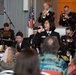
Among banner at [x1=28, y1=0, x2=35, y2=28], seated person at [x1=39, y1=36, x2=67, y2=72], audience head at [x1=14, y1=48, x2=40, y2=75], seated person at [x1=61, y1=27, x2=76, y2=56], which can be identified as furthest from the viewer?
banner at [x1=28, y1=0, x2=35, y2=28]

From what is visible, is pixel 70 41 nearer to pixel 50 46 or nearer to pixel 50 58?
pixel 50 46

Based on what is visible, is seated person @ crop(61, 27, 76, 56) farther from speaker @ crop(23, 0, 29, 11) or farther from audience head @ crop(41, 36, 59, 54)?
speaker @ crop(23, 0, 29, 11)

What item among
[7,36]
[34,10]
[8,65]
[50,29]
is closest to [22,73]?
[8,65]

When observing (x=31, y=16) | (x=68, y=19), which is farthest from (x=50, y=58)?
(x=31, y=16)

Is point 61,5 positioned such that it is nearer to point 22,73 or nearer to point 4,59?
point 4,59

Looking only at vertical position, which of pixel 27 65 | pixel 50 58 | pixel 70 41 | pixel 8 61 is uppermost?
pixel 27 65

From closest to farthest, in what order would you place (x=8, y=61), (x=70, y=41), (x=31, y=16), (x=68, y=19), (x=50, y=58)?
(x=50, y=58) → (x=8, y=61) → (x=70, y=41) → (x=68, y=19) → (x=31, y=16)

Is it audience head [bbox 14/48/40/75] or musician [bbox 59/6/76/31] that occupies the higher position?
audience head [bbox 14/48/40/75]

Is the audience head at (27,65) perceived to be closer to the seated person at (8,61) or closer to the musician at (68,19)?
the seated person at (8,61)

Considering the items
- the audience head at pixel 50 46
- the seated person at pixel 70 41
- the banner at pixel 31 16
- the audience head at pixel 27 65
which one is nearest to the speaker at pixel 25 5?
the banner at pixel 31 16

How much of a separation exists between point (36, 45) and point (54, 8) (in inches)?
168

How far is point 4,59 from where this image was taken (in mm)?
3943

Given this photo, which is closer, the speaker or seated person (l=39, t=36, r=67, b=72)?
seated person (l=39, t=36, r=67, b=72)

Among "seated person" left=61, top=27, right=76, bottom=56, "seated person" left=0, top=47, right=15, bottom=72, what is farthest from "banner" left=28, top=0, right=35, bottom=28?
"seated person" left=0, top=47, right=15, bottom=72
